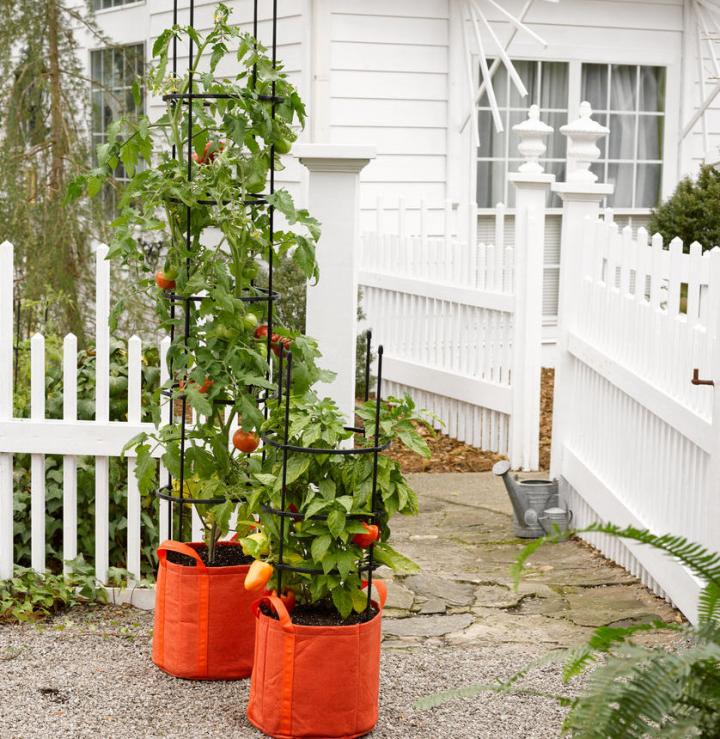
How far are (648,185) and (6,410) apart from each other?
781cm

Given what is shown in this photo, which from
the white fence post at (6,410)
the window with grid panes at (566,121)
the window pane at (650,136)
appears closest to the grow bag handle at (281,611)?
the white fence post at (6,410)

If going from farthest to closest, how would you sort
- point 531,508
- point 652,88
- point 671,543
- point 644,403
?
1. point 652,88
2. point 531,508
3. point 644,403
4. point 671,543

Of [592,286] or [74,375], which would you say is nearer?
[74,375]

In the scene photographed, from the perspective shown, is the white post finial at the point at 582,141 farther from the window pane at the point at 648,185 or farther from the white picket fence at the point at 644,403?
the window pane at the point at 648,185

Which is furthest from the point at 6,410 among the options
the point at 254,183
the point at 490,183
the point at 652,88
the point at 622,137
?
the point at 652,88

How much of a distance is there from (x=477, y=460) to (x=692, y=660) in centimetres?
545

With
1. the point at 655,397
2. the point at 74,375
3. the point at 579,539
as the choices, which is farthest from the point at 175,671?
the point at 579,539

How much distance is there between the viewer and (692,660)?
2.33 meters

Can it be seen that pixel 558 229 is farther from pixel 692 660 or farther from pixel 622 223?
pixel 692 660

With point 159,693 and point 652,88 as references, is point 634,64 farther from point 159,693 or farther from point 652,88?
point 159,693

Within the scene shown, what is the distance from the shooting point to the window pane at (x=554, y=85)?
36.2 feet

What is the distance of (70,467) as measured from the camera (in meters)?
4.96

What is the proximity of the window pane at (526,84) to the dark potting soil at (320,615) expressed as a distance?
7.79 meters

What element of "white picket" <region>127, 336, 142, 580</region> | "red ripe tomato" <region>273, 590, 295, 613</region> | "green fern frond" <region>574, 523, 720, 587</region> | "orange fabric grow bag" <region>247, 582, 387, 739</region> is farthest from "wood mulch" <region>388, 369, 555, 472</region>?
"green fern frond" <region>574, 523, 720, 587</region>
